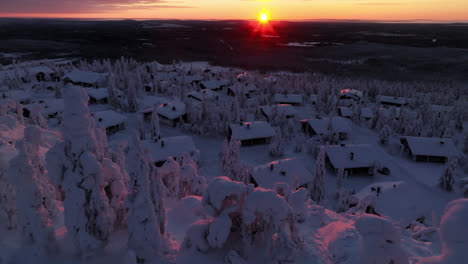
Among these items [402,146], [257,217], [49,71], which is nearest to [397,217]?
[257,217]

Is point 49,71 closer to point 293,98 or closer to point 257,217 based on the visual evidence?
point 293,98

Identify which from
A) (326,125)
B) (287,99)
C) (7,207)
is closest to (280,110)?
(326,125)

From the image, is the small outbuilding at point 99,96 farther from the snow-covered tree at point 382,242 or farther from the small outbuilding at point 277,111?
the snow-covered tree at point 382,242

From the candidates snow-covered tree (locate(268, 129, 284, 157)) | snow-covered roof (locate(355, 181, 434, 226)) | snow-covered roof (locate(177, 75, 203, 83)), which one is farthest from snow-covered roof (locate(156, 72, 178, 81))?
snow-covered roof (locate(355, 181, 434, 226))

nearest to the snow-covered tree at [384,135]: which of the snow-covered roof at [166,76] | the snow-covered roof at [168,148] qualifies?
the snow-covered roof at [168,148]

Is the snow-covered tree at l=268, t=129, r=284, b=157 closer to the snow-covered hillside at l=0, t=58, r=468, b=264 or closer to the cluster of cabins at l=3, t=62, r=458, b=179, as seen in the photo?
the snow-covered hillside at l=0, t=58, r=468, b=264
